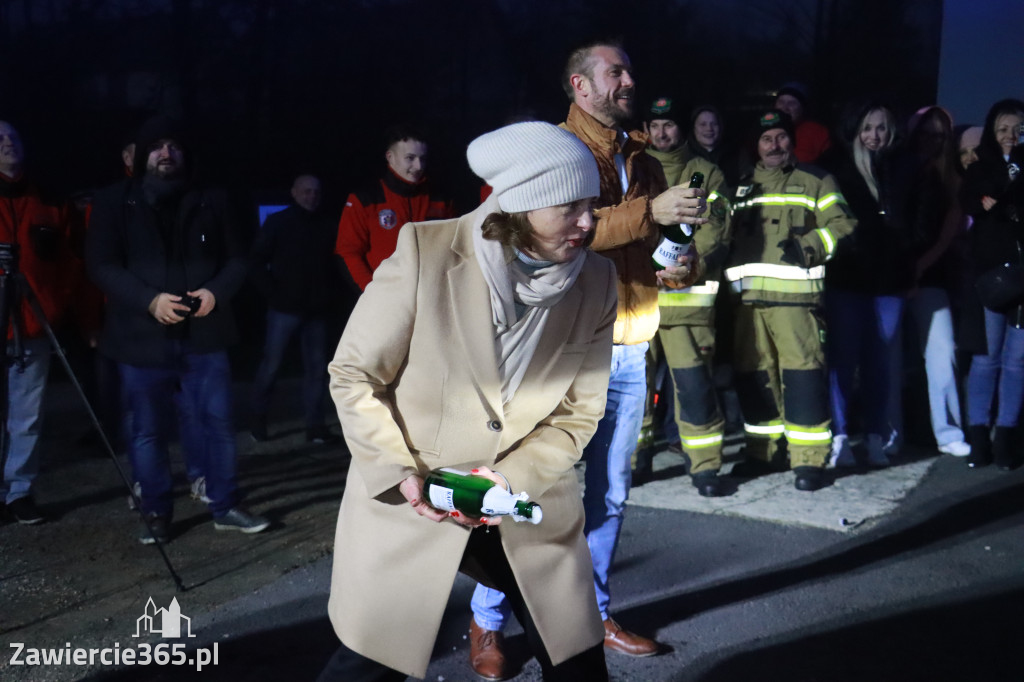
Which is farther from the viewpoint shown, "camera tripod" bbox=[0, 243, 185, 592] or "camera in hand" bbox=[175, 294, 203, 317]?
"camera in hand" bbox=[175, 294, 203, 317]

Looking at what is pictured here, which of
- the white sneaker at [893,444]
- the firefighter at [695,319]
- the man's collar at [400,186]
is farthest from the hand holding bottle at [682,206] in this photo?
the white sneaker at [893,444]

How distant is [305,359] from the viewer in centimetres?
802

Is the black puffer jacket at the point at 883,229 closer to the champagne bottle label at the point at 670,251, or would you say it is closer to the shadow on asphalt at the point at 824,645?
the shadow on asphalt at the point at 824,645

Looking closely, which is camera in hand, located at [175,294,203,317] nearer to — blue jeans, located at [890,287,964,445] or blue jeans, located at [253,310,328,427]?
blue jeans, located at [253,310,328,427]

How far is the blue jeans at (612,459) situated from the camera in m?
3.85

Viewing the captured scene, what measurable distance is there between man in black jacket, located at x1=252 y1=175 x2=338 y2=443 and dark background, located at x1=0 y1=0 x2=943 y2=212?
3272 mm

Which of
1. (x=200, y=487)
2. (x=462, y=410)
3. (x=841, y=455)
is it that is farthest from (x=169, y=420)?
(x=841, y=455)

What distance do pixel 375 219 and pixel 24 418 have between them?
2435 millimetres

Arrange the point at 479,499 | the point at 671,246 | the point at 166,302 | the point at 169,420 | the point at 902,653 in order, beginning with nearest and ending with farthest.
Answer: the point at 479,499 < the point at 671,246 < the point at 902,653 < the point at 166,302 < the point at 169,420

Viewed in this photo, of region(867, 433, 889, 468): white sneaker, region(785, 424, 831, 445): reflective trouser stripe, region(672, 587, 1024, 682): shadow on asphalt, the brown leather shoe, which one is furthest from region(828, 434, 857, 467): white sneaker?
the brown leather shoe

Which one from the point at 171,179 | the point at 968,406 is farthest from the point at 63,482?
the point at 968,406

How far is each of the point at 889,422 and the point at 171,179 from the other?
5.12m

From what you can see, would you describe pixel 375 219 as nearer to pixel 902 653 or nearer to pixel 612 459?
pixel 612 459

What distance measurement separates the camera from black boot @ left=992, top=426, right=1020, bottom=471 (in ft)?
22.9
